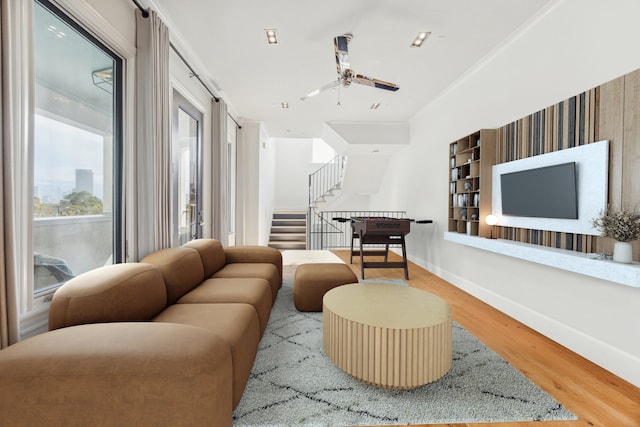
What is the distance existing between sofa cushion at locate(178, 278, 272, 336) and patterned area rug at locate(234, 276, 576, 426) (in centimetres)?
36

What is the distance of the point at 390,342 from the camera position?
1.71 metres

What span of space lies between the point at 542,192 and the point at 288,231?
6.76 m

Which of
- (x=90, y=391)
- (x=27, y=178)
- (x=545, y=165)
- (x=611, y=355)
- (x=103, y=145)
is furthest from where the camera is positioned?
(x=545, y=165)

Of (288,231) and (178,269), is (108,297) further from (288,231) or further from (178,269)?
(288,231)

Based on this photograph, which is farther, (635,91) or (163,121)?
(163,121)

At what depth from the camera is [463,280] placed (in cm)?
411

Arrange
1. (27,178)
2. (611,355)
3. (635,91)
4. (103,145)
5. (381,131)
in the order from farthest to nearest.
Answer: (381,131)
(103,145)
(611,355)
(635,91)
(27,178)

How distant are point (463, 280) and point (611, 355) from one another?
1.98 metres

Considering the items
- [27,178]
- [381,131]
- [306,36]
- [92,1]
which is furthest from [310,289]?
[381,131]

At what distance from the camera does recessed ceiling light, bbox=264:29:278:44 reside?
309 cm

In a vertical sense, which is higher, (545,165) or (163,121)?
(163,121)

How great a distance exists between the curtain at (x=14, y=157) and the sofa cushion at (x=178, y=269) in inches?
31.0

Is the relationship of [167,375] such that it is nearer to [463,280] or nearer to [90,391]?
[90,391]

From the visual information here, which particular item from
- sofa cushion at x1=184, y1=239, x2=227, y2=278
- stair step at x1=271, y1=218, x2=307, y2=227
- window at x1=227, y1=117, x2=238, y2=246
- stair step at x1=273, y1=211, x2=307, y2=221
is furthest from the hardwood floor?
stair step at x1=273, y1=211, x2=307, y2=221
